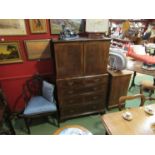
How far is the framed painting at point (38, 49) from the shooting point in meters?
2.36

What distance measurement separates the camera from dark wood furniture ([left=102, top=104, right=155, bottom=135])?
139cm

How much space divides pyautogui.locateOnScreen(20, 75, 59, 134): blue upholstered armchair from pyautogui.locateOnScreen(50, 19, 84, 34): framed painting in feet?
3.25

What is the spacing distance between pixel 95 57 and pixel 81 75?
418 mm

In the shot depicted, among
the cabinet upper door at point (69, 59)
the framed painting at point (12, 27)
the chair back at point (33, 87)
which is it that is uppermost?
the framed painting at point (12, 27)

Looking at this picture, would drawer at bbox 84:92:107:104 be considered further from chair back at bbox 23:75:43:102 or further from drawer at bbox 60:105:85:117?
chair back at bbox 23:75:43:102

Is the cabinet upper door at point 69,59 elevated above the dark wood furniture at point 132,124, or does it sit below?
above

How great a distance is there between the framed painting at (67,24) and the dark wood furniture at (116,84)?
1135mm

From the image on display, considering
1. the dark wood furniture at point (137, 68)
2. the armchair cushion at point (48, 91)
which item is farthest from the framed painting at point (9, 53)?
the dark wood furniture at point (137, 68)

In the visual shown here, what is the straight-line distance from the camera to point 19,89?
2.67 metres

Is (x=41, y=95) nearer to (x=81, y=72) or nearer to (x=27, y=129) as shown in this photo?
(x=27, y=129)

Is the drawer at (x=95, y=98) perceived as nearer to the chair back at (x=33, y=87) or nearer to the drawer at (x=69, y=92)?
the drawer at (x=69, y=92)

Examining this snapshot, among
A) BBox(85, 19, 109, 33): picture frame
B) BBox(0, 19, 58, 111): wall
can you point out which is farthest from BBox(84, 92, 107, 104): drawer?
BBox(85, 19, 109, 33): picture frame

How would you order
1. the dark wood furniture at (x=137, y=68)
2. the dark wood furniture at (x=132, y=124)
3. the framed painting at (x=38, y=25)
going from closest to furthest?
the dark wood furniture at (x=132, y=124) → the framed painting at (x=38, y=25) → the dark wood furniture at (x=137, y=68)
